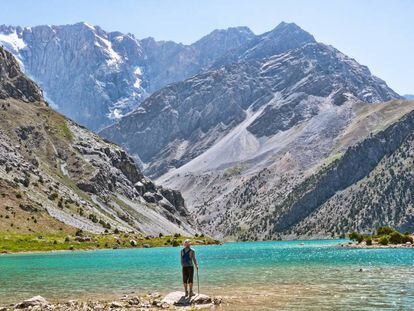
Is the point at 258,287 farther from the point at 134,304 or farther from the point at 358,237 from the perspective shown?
the point at 358,237

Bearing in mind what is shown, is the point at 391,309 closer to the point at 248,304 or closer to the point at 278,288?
the point at 248,304

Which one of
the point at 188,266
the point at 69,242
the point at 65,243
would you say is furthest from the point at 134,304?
the point at 69,242

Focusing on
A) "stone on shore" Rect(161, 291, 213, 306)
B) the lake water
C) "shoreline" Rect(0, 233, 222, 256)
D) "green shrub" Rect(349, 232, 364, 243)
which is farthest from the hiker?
"green shrub" Rect(349, 232, 364, 243)

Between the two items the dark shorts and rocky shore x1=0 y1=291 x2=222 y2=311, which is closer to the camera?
rocky shore x1=0 y1=291 x2=222 y2=311

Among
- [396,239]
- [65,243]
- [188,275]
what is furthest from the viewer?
[65,243]

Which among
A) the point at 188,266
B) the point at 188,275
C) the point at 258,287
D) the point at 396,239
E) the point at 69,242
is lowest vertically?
the point at 258,287

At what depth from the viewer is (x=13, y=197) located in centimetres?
18475

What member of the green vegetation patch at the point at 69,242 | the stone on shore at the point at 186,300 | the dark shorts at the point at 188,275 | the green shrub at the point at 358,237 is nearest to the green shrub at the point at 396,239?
the green shrub at the point at 358,237

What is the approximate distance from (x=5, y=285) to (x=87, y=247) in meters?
104

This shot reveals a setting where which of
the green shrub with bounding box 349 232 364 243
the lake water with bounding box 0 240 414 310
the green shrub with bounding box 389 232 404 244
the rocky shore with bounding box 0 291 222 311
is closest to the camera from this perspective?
the lake water with bounding box 0 240 414 310

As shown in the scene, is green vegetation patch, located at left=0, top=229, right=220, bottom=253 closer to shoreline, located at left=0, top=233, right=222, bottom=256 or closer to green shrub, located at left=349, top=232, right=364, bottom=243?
shoreline, located at left=0, top=233, right=222, bottom=256

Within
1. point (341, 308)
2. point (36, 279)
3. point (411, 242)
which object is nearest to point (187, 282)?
point (341, 308)

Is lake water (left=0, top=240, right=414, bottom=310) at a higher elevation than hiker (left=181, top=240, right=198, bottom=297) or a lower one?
lower

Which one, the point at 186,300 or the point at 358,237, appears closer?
the point at 186,300
